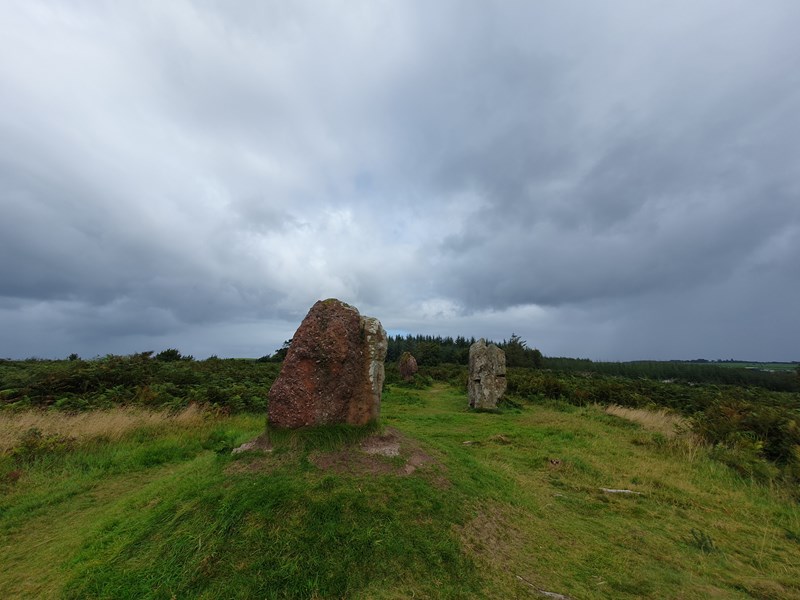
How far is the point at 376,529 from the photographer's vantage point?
195 inches

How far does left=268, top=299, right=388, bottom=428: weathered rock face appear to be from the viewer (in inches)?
288

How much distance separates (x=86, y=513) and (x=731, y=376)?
74482mm

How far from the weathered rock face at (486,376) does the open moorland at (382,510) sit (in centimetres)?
595

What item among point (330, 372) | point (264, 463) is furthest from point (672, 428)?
point (264, 463)

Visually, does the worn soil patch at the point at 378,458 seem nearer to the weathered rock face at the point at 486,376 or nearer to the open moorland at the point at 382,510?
the open moorland at the point at 382,510

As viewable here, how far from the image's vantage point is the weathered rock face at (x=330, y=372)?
7.31m

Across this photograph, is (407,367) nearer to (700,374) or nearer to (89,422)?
(89,422)

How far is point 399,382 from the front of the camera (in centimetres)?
2903

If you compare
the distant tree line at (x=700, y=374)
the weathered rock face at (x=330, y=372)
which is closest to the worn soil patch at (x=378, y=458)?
the weathered rock face at (x=330, y=372)

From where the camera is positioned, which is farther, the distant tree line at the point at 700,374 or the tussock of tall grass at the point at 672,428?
the distant tree line at the point at 700,374

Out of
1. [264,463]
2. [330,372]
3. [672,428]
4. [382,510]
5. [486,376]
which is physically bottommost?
[672,428]

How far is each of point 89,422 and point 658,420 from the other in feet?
65.9

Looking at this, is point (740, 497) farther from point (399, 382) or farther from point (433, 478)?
point (399, 382)

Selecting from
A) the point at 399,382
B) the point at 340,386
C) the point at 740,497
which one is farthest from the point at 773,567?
the point at 399,382
